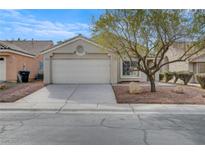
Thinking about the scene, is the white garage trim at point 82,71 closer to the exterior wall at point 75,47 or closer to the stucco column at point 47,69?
the stucco column at point 47,69

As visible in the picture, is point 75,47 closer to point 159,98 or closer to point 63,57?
point 63,57

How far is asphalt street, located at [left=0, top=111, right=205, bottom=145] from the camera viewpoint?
21.5ft

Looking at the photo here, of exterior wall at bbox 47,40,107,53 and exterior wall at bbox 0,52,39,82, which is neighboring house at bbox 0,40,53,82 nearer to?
exterior wall at bbox 0,52,39,82

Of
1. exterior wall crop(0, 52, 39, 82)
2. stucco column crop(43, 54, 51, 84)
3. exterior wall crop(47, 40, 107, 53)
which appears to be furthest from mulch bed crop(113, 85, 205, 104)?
exterior wall crop(0, 52, 39, 82)

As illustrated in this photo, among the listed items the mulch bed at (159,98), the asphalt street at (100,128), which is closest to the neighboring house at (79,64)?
the mulch bed at (159,98)

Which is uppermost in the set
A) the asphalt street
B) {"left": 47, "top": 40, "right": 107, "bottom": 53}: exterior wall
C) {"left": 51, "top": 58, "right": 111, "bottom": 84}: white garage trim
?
{"left": 47, "top": 40, "right": 107, "bottom": 53}: exterior wall

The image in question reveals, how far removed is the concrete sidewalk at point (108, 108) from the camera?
1140 cm

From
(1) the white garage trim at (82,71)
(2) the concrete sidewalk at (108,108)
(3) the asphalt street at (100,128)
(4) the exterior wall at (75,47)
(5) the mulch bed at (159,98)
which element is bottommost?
(3) the asphalt street at (100,128)

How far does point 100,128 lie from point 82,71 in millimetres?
14645

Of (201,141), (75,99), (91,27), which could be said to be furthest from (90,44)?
(201,141)

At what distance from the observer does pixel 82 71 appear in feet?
73.2

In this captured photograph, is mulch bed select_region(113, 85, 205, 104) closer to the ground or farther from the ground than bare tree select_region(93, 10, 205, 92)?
closer to the ground

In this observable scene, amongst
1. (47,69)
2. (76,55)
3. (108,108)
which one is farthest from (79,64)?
(108,108)

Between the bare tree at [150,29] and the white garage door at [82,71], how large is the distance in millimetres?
5726
